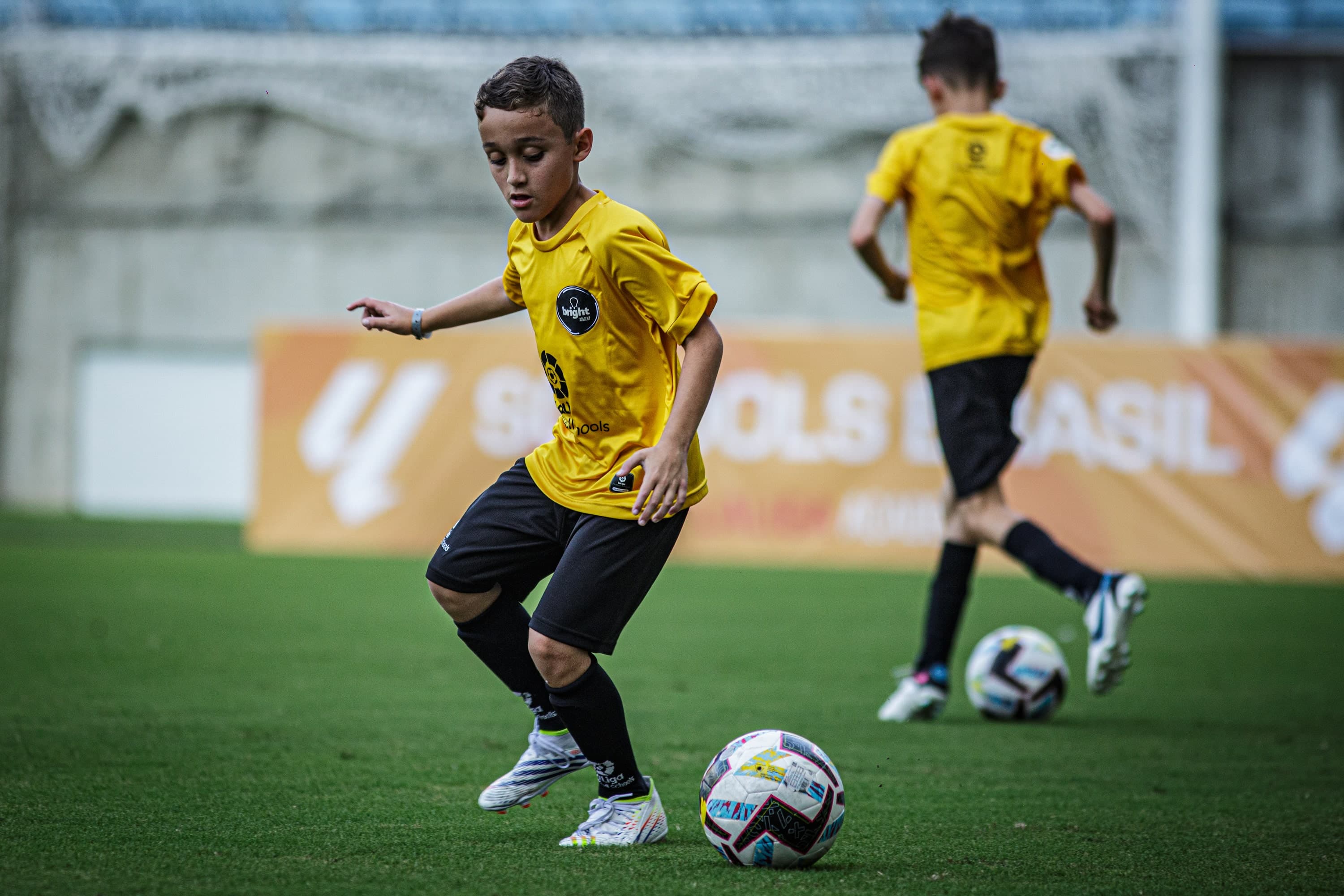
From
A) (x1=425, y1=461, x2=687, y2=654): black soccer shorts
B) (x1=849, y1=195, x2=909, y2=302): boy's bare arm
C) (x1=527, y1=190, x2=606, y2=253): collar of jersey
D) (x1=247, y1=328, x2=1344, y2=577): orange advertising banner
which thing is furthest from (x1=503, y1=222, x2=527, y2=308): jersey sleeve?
(x1=247, y1=328, x2=1344, y2=577): orange advertising banner

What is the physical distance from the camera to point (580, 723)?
10.3ft

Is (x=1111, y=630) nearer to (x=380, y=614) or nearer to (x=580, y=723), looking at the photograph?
(x=580, y=723)

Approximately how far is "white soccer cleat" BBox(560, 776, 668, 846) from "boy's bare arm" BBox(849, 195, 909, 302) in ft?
7.29

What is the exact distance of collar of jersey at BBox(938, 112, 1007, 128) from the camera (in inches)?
199

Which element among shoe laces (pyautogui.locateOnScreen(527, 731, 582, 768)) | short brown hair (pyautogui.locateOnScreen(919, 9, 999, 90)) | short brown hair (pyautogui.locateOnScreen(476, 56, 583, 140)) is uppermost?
short brown hair (pyautogui.locateOnScreen(919, 9, 999, 90))

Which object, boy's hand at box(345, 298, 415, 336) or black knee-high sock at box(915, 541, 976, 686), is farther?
black knee-high sock at box(915, 541, 976, 686)

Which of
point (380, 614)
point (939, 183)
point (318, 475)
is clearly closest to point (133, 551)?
point (318, 475)

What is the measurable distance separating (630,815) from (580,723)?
242mm

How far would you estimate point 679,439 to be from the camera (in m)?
2.97

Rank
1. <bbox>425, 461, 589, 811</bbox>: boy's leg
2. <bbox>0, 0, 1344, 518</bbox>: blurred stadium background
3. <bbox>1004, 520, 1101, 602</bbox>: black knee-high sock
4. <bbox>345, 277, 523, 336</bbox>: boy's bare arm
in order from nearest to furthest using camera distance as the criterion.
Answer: <bbox>425, 461, 589, 811</bbox>: boy's leg < <bbox>345, 277, 523, 336</bbox>: boy's bare arm < <bbox>1004, 520, 1101, 602</bbox>: black knee-high sock < <bbox>0, 0, 1344, 518</bbox>: blurred stadium background

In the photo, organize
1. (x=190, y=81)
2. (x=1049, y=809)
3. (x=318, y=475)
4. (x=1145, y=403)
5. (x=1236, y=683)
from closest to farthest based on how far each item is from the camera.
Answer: (x=1049, y=809), (x=1236, y=683), (x=1145, y=403), (x=318, y=475), (x=190, y=81)

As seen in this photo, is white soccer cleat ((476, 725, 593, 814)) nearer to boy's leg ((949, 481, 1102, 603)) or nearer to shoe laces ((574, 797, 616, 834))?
shoe laces ((574, 797, 616, 834))

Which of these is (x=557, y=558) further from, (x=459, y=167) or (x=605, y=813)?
(x=459, y=167)

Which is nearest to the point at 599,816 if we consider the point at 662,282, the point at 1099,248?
the point at 662,282
